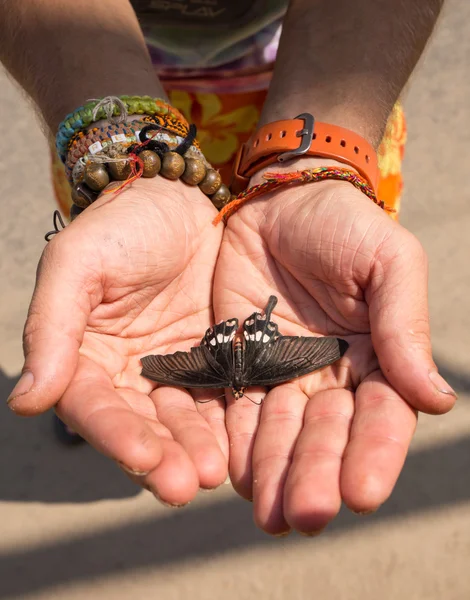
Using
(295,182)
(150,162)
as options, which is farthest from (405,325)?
(150,162)

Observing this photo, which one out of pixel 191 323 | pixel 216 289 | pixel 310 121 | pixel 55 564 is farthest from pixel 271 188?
pixel 55 564

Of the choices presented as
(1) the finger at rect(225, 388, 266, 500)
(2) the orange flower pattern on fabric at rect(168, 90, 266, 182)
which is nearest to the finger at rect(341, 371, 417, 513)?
(1) the finger at rect(225, 388, 266, 500)

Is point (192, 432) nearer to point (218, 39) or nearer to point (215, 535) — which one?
point (215, 535)

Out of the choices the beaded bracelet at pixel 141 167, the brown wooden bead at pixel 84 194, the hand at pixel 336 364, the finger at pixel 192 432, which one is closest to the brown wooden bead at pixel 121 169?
the beaded bracelet at pixel 141 167

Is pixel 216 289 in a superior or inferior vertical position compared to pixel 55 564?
superior

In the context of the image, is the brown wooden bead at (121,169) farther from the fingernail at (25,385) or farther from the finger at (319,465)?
the finger at (319,465)

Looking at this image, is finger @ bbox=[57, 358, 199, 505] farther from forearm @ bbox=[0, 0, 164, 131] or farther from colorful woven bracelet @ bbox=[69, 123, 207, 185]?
forearm @ bbox=[0, 0, 164, 131]

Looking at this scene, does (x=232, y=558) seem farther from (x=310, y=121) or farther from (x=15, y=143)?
(x=15, y=143)
